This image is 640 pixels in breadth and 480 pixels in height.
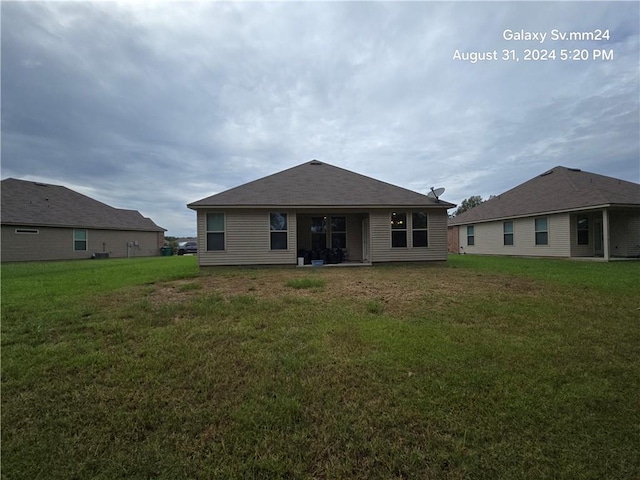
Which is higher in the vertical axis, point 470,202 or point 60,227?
point 470,202

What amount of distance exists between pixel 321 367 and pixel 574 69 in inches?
569

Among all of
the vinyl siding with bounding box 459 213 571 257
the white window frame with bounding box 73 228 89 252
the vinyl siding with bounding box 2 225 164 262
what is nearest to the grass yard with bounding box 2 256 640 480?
the vinyl siding with bounding box 459 213 571 257

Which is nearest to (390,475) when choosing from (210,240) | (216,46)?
(210,240)

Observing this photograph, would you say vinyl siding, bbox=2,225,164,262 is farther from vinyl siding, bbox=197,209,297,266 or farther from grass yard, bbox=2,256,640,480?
grass yard, bbox=2,256,640,480

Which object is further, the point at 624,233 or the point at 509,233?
the point at 509,233

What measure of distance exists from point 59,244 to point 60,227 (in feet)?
3.79

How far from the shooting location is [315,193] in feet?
41.8

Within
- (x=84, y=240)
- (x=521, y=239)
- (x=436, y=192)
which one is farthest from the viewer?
(x=84, y=240)

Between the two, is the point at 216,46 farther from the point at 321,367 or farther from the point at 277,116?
the point at 321,367

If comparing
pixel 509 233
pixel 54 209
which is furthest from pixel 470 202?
pixel 54 209

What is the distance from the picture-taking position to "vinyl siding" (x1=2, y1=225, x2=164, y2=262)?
17.3 m

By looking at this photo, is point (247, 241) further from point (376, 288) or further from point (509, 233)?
point (509, 233)

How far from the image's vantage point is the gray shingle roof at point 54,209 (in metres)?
18.4

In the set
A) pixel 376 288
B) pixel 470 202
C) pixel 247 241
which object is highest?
pixel 470 202
